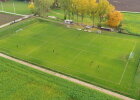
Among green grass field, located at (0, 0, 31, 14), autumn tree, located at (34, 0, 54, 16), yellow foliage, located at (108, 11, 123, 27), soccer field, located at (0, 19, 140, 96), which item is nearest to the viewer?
soccer field, located at (0, 19, 140, 96)

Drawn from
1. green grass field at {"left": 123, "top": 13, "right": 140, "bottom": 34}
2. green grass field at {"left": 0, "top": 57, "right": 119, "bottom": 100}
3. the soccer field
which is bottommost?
green grass field at {"left": 0, "top": 57, "right": 119, "bottom": 100}

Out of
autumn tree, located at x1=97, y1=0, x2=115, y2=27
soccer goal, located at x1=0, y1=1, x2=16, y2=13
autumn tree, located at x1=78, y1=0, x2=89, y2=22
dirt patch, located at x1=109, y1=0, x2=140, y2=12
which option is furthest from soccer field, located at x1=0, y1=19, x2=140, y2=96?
dirt patch, located at x1=109, y1=0, x2=140, y2=12

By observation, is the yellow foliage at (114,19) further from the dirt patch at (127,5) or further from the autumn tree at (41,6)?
the dirt patch at (127,5)

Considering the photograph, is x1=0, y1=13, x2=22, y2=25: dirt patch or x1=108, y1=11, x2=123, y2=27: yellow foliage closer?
x1=108, y1=11, x2=123, y2=27: yellow foliage

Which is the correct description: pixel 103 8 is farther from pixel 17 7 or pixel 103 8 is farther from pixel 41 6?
pixel 17 7

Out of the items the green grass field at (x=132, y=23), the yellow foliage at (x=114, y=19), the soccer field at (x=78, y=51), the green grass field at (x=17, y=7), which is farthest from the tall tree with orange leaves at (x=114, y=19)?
the green grass field at (x=17, y=7)

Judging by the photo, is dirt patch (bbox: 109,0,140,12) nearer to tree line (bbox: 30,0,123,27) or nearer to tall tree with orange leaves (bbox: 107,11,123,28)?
tree line (bbox: 30,0,123,27)

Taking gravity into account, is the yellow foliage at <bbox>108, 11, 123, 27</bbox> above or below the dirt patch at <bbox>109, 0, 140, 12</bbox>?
below
